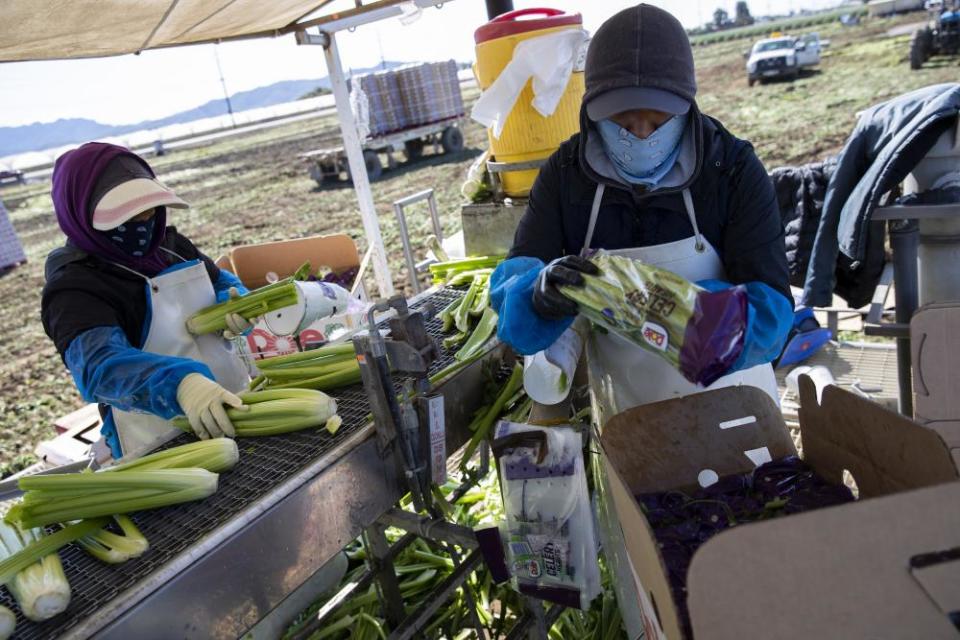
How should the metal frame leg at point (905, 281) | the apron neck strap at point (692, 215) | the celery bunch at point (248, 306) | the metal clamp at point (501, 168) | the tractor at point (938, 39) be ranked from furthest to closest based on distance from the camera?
the tractor at point (938, 39) → the metal clamp at point (501, 168) → the metal frame leg at point (905, 281) → the celery bunch at point (248, 306) → the apron neck strap at point (692, 215)

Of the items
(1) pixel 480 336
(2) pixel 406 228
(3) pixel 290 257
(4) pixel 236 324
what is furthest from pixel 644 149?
(3) pixel 290 257

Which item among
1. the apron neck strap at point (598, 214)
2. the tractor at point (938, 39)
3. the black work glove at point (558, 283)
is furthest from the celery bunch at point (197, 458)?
the tractor at point (938, 39)

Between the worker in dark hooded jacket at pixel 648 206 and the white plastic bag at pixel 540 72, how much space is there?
1466 millimetres

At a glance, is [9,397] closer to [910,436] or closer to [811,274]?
[811,274]

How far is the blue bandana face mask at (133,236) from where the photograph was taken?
2.64 meters

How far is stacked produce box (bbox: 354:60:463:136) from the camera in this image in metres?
20.1

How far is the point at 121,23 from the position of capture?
3771 millimetres

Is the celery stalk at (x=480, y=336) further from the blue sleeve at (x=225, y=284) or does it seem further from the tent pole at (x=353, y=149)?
the tent pole at (x=353, y=149)

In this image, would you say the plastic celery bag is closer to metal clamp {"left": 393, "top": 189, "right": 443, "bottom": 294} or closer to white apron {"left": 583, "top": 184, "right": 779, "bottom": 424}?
white apron {"left": 583, "top": 184, "right": 779, "bottom": 424}

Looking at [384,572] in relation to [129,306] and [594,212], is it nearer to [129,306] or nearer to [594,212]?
[129,306]

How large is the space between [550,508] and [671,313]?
71cm

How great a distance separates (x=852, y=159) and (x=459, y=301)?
256 centimetres

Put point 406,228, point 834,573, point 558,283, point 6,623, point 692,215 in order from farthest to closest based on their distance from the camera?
point 406,228
point 692,215
point 558,283
point 6,623
point 834,573

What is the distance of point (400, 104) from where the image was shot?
20.5m
